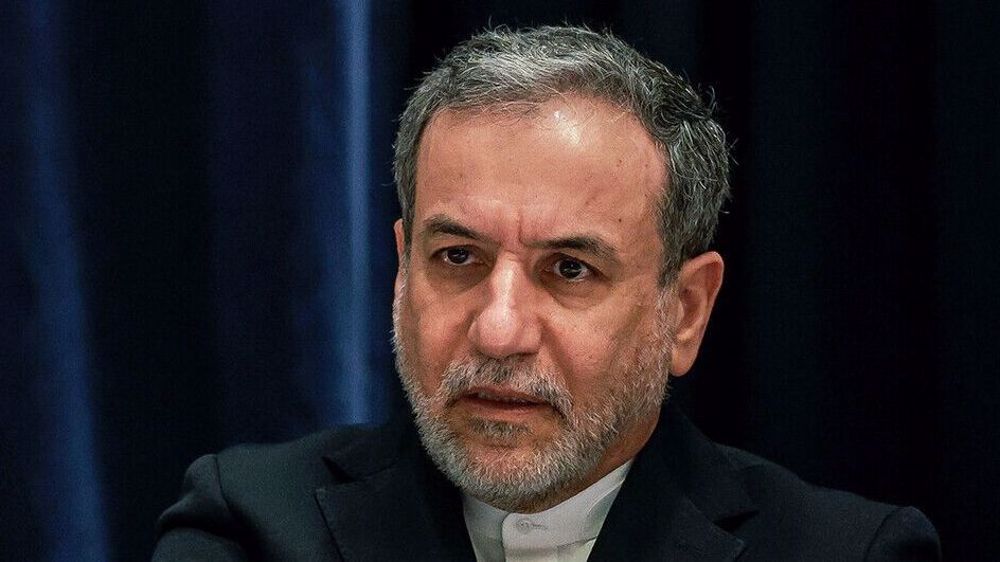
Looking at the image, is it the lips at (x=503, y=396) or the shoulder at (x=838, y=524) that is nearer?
the lips at (x=503, y=396)

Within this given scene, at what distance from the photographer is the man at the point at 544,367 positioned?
164 centimetres

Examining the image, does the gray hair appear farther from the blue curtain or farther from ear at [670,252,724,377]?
the blue curtain

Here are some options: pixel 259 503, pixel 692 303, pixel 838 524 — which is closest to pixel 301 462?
pixel 259 503

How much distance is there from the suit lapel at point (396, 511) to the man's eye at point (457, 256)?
260 mm

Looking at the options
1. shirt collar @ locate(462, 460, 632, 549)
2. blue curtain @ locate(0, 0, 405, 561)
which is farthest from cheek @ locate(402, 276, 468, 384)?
blue curtain @ locate(0, 0, 405, 561)

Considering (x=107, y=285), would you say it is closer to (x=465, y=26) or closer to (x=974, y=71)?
(x=465, y=26)

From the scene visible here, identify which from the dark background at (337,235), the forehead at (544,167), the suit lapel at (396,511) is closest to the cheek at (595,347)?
the forehead at (544,167)

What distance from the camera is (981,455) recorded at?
2145mm

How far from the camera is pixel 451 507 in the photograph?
1770mm

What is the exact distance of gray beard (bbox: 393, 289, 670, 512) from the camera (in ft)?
5.33

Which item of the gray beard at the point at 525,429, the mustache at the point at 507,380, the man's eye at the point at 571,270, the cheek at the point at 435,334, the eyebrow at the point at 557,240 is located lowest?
the gray beard at the point at 525,429

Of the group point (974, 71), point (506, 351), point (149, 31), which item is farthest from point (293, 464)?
point (974, 71)

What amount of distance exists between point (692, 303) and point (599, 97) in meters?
0.31

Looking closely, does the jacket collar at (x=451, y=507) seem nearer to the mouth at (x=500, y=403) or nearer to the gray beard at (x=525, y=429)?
the gray beard at (x=525, y=429)
